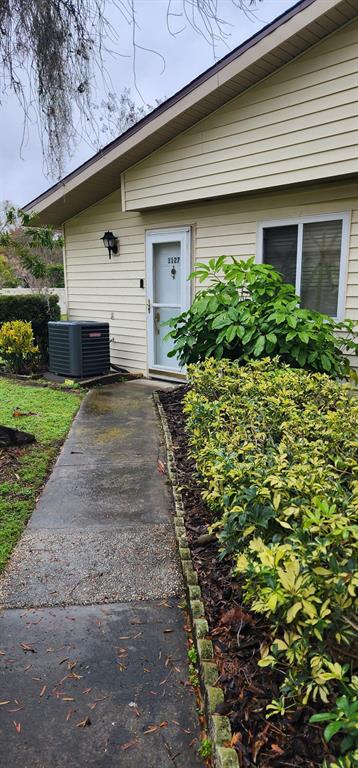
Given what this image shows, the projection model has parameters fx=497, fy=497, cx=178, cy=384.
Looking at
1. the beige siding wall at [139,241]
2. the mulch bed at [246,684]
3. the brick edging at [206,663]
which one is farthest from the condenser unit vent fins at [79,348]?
the mulch bed at [246,684]

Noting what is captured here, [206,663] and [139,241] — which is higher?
[139,241]

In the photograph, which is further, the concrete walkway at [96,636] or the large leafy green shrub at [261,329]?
the large leafy green shrub at [261,329]

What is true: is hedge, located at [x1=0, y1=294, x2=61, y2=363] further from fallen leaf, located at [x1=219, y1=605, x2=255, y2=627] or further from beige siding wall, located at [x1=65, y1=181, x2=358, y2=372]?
fallen leaf, located at [x1=219, y1=605, x2=255, y2=627]

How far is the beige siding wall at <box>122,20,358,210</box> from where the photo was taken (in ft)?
15.4

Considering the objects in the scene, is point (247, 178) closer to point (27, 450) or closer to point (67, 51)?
point (67, 51)

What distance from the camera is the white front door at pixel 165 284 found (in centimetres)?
725

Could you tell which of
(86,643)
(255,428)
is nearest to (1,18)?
(255,428)

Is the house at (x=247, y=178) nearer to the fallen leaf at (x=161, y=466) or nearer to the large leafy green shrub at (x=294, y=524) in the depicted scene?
the fallen leaf at (x=161, y=466)

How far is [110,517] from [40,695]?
1.42 m

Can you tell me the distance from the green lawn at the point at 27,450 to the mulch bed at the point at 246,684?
1.16 m

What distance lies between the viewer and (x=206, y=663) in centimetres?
185

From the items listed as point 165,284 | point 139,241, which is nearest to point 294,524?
point 165,284

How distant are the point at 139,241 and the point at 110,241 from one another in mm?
653

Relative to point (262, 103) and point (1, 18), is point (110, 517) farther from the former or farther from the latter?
point (262, 103)
